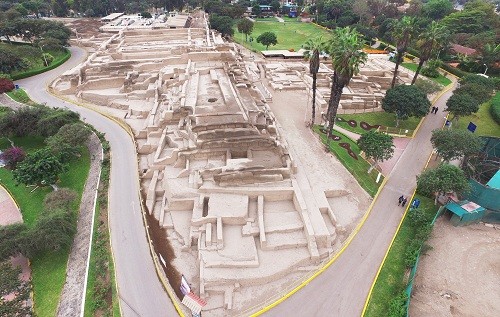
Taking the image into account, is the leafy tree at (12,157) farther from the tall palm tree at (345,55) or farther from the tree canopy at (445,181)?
the tree canopy at (445,181)

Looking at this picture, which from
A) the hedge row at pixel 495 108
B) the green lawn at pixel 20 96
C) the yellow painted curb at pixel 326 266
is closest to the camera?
the yellow painted curb at pixel 326 266

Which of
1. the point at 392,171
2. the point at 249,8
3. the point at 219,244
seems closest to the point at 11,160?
the point at 219,244

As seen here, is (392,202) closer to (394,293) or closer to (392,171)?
(392,171)

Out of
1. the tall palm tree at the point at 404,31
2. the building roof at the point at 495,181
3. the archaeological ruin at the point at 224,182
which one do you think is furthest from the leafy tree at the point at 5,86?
the building roof at the point at 495,181

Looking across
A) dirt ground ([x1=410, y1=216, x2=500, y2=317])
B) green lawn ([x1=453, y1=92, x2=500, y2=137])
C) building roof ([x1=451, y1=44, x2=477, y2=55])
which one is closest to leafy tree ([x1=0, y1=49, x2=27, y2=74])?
dirt ground ([x1=410, y1=216, x2=500, y2=317])

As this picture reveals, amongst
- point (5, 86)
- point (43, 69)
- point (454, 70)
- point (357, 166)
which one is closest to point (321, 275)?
point (357, 166)

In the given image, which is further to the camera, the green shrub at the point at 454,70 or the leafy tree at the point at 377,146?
the green shrub at the point at 454,70
